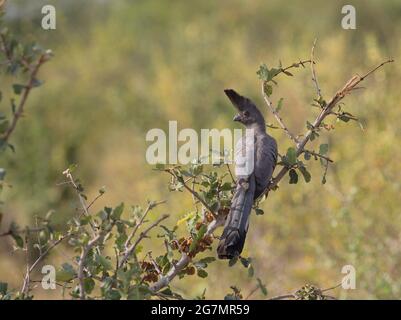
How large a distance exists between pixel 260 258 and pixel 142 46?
39.1 feet

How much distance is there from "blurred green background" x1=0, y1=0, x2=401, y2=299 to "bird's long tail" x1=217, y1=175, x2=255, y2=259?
25.6 inches

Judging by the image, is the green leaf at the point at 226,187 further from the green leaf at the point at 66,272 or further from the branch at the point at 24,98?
the branch at the point at 24,98

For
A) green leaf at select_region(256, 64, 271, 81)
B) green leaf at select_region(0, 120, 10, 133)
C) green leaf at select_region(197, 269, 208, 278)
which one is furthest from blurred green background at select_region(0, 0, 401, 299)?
green leaf at select_region(256, 64, 271, 81)

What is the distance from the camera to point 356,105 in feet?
30.5

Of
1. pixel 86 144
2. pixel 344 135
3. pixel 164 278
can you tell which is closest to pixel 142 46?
pixel 86 144

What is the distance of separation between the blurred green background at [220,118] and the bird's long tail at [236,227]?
65cm

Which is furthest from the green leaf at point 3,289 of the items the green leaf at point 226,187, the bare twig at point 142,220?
the green leaf at point 226,187

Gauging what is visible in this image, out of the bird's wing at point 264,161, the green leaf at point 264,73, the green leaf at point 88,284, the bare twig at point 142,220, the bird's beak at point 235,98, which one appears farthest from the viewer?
the bird's beak at point 235,98

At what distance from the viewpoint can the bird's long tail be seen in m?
3.33

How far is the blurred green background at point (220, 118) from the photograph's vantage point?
27.0 ft

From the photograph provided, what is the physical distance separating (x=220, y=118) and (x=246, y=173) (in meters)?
8.14

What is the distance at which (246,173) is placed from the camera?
3.82 meters

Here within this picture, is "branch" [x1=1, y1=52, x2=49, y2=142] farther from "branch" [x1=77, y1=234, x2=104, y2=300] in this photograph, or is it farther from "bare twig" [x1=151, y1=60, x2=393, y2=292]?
"bare twig" [x1=151, y1=60, x2=393, y2=292]
